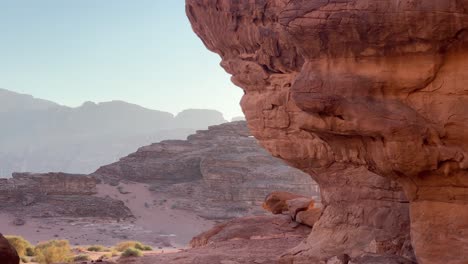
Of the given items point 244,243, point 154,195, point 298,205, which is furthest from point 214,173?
point 244,243

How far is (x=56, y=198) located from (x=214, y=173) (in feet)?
42.0

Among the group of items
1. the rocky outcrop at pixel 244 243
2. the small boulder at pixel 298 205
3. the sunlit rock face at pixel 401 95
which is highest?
the sunlit rock face at pixel 401 95

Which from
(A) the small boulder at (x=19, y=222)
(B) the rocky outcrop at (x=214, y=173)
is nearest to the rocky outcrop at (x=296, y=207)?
(B) the rocky outcrop at (x=214, y=173)

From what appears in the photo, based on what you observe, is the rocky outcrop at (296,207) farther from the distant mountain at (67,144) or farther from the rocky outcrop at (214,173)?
the distant mountain at (67,144)

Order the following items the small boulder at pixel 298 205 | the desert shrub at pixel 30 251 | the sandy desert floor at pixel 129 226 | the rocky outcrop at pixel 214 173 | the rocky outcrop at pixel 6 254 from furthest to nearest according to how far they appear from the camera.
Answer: the rocky outcrop at pixel 214 173
the sandy desert floor at pixel 129 226
the desert shrub at pixel 30 251
the small boulder at pixel 298 205
the rocky outcrop at pixel 6 254

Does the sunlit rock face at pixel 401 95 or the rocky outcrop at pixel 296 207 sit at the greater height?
the sunlit rock face at pixel 401 95

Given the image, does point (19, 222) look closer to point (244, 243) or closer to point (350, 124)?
point (244, 243)

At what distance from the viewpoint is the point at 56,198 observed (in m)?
48.1

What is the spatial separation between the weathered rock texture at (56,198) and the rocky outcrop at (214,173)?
17.9ft

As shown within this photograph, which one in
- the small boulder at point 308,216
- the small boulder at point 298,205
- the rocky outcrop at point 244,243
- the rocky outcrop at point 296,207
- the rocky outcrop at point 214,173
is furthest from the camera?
the rocky outcrop at point 214,173

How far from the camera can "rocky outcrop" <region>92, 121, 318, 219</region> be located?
46.6m

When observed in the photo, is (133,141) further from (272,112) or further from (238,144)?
(272,112)

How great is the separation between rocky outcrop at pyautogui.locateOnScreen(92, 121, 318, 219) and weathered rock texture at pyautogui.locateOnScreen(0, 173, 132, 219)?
544 cm

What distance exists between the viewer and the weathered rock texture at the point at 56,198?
4597 cm
